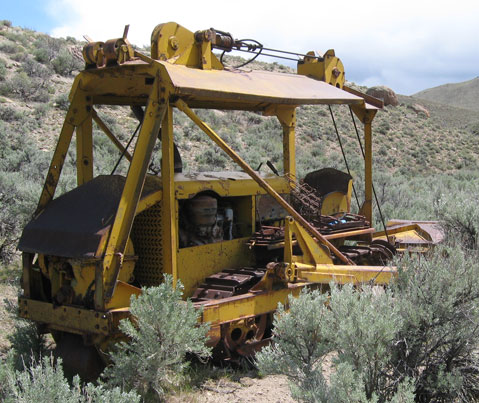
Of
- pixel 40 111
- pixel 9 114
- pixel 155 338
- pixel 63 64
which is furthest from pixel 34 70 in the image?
pixel 155 338

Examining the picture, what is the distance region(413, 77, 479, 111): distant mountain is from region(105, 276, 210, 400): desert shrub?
94.7 meters

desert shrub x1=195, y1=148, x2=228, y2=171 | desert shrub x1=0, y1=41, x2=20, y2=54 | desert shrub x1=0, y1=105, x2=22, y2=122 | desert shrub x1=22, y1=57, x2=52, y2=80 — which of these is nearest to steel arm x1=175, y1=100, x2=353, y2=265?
desert shrub x1=195, y1=148, x2=228, y2=171

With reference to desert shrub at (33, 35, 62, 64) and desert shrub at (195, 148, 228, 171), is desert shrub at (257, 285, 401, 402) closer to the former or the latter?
desert shrub at (195, 148, 228, 171)

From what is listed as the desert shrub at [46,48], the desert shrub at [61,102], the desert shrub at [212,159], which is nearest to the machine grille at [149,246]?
the desert shrub at [212,159]

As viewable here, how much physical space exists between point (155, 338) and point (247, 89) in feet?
8.26

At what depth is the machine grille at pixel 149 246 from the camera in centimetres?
539

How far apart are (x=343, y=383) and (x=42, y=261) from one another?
291 cm

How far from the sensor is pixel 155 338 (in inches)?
173

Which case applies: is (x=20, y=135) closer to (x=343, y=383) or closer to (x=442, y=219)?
(x=442, y=219)

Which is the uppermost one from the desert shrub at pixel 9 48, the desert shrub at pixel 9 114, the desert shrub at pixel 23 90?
the desert shrub at pixel 9 48

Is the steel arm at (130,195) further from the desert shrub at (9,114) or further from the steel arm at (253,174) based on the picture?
the desert shrub at (9,114)

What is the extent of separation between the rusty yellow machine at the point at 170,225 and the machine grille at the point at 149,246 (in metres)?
0.01

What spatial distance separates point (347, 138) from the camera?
34219 millimetres

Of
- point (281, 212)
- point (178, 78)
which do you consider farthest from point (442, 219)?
point (178, 78)
